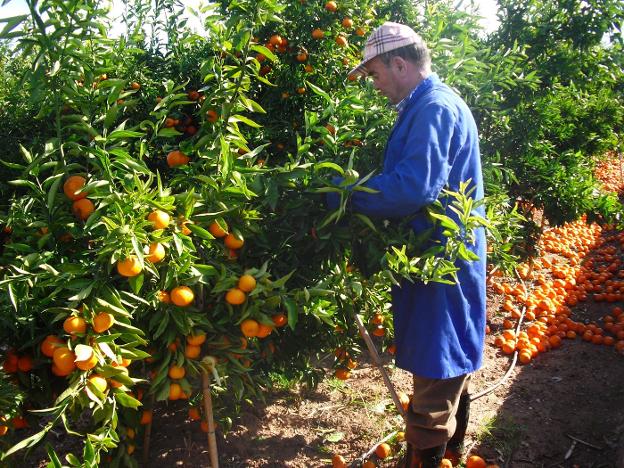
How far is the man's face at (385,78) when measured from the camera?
2133 millimetres

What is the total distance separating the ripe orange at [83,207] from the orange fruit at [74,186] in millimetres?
17

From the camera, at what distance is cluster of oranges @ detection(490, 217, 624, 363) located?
424 cm

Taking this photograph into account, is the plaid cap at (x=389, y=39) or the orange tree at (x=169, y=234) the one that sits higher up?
the plaid cap at (x=389, y=39)

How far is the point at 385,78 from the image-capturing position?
7.08 feet

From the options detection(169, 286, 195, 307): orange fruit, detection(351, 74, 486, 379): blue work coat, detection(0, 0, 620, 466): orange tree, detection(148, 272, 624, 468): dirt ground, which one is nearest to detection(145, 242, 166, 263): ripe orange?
detection(0, 0, 620, 466): orange tree

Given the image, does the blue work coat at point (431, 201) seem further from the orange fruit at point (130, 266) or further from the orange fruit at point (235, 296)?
the orange fruit at point (130, 266)

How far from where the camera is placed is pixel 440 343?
6.76ft

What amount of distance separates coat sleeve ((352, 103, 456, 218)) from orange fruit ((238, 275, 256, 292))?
0.46 m

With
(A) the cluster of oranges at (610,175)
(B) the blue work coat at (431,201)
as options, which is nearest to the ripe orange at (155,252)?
(B) the blue work coat at (431,201)

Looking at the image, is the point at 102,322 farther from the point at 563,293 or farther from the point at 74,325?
the point at 563,293

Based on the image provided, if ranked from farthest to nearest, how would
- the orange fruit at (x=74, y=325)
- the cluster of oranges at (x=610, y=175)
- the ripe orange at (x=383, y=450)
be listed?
the cluster of oranges at (x=610, y=175) → the ripe orange at (x=383, y=450) → the orange fruit at (x=74, y=325)

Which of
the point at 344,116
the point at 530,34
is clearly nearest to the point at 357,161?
the point at 344,116

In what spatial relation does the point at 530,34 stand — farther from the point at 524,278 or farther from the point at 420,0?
the point at 524,278

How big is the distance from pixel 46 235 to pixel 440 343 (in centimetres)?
151
